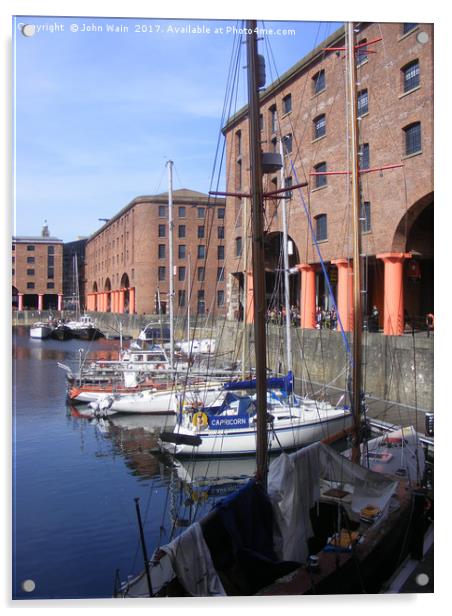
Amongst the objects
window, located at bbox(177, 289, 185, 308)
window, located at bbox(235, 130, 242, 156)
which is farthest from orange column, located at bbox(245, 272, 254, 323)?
window, located at bbox(235, 130, 242, 156)

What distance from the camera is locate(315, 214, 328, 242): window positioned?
49.3 feet

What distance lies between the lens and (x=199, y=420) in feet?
43.2

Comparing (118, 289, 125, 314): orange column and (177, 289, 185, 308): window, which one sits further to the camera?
(177, 289, 185, 308): window

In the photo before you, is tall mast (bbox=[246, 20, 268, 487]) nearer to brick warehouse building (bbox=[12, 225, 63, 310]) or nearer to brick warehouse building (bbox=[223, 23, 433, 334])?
brick warehouse building (bbox=[223, 23, 433, 334])

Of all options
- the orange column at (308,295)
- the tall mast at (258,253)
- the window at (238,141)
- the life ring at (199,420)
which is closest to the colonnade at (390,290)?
the orange column at (308,295)

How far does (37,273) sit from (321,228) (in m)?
9.72

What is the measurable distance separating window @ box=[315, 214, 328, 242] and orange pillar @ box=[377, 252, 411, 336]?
227cm

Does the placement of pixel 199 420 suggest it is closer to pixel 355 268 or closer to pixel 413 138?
pixel 355 268

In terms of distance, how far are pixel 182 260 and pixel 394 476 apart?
30.9ft

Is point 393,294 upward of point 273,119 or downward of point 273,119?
downward

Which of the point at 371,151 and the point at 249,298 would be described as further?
the point at 249,298

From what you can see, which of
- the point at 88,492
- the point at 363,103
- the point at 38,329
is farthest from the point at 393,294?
the point at 38,329
